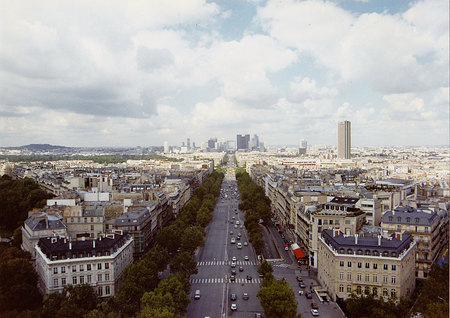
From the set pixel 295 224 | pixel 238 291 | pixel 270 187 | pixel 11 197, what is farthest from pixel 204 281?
pixel 270 187

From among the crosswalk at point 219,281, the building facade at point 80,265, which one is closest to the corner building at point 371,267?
the crosswalk at point 219,281


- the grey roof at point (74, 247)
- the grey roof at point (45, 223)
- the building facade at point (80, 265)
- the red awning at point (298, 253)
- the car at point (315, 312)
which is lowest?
the car at point (315, 312)

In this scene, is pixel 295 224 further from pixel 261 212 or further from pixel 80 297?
pixel 80 297

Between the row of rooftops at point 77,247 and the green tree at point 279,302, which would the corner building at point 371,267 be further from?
the row of rooftops at point 77,247

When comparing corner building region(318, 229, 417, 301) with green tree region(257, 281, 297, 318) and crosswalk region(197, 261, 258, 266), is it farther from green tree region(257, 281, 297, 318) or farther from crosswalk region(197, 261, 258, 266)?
crosswalk region(197, 261, 258, 266)

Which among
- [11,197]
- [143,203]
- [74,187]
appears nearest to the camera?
[143,203]
